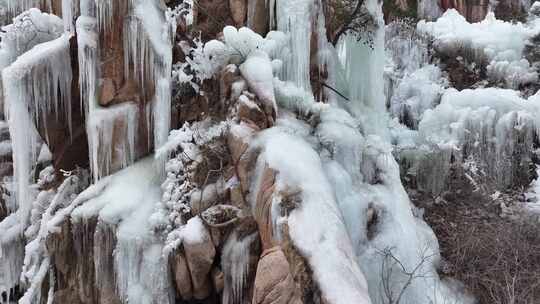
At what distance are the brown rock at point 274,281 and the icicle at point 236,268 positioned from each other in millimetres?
668

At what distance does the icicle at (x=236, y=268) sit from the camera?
19.9 feet

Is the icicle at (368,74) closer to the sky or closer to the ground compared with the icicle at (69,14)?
closer to the ground

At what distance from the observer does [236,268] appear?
6098mm

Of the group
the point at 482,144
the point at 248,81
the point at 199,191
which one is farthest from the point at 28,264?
the point at 482,144

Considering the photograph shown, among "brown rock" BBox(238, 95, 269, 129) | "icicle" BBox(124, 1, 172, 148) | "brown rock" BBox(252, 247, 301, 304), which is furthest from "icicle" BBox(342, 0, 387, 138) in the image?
"brown rock" BBox(252, 247, 301, 304)

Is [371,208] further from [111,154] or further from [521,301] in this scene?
[111,154]

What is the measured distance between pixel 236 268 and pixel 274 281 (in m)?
1.03

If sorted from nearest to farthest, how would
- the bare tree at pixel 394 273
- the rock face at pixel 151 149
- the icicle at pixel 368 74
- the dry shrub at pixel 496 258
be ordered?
the rock face at pixel 151 149, the bare tree at pixel 394 273, the dry shrub at pixel 496 258, the icicle at pixel 368 74

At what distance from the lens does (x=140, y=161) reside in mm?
7562

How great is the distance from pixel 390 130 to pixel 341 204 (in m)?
3.39

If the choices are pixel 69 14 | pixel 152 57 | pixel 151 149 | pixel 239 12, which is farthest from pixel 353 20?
pixel 69 14

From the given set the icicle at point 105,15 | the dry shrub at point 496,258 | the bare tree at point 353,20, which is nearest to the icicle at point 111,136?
the icicle at point 105,15

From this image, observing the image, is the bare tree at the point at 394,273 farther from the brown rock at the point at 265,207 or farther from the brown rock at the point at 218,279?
the brown rock at the point at 218,279

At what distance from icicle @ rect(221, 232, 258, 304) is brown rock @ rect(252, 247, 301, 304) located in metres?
0.67
